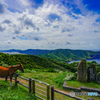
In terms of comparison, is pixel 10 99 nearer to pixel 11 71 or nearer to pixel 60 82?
pixel 11 71

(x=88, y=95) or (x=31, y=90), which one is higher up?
(x=31, y=90)

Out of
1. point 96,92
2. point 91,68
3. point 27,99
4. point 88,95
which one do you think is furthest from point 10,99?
point 91,68

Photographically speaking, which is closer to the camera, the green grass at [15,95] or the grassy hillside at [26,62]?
the green grass at [15,95]

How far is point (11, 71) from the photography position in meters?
7.67

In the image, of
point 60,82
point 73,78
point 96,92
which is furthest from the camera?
point 73,78

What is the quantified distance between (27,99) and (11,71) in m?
3.33

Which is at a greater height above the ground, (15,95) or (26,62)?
(15,95)

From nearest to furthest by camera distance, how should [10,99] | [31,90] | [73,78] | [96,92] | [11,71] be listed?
[10,99], [31,90], [96,92], [11,71], [73,78]

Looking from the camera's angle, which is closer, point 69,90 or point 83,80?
point 69,90

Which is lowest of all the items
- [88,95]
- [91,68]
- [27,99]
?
[88,95]

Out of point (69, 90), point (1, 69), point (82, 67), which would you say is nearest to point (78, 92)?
point (69, 90)

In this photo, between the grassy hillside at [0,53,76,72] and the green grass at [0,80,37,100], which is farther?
the grassy hillside at [0,53,76,72]

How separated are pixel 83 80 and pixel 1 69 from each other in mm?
9065

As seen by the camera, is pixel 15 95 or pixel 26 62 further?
pixel 26 62
